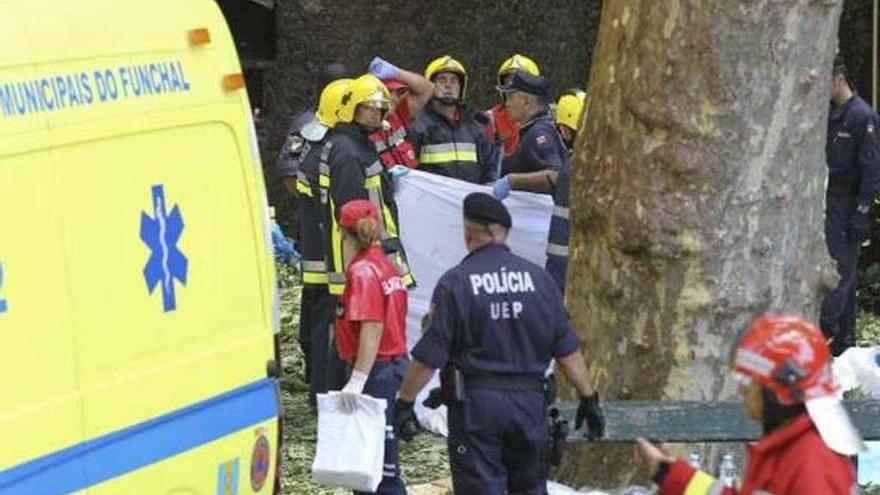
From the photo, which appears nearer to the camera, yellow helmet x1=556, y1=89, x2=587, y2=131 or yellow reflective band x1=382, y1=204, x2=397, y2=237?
yellow reflective band x1=382, y1=204, x2=397, y2=237

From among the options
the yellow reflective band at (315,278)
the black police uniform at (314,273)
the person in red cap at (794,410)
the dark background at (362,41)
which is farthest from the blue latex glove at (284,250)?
the person in red cap at (794,410)

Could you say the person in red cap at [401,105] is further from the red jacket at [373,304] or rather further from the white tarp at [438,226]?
the red jacket at [373,304]

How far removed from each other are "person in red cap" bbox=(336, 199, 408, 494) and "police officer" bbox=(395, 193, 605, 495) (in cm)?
69

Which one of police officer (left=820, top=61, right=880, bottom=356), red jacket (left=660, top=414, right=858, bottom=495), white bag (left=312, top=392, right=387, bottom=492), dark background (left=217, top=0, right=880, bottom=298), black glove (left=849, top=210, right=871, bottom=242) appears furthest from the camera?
dark background (left=217, top=0, right=880, bottom=298)

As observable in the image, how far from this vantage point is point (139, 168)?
599 centimetres

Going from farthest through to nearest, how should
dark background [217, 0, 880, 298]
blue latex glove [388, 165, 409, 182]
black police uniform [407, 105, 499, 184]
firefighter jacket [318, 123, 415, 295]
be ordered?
dark background [217, 0, 880, 298] < black police uniform [407, 105, 499, 184] < blue latex glove [388, 165, 409, 182] < firefighter jacket [318, 123, 415, 295]

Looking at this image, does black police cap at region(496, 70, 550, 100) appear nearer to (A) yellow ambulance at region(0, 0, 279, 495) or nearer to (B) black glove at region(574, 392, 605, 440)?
(B) black glove at region(574, 392, 605, 440)

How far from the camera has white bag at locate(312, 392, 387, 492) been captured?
26.5 ft

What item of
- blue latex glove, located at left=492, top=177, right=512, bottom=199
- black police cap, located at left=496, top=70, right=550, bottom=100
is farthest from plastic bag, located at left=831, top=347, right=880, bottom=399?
black police cap, located at left=496, top=70, right=550, bottom=100

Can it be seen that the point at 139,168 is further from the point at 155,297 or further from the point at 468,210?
the point at 468,210

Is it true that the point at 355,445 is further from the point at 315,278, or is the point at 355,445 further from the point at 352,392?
the point at 315,278

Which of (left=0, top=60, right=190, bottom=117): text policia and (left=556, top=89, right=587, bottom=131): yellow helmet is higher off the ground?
(left=0, top=60, right=190, bottom=117): text policia

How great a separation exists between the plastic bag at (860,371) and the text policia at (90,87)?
17.1 feet

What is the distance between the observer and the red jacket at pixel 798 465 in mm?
4656
